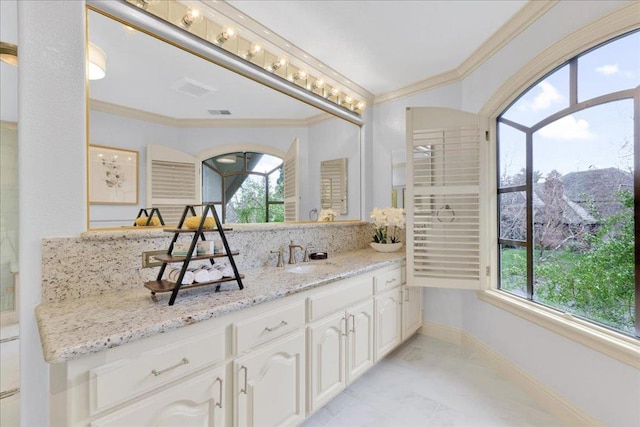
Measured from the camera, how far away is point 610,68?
5.36 feet

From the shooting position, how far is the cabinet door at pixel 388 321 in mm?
2230

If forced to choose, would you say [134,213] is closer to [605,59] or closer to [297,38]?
[297,38]

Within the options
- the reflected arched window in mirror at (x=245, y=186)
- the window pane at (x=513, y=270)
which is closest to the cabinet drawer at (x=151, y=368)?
the reflected arched window in mirror at (x=245, y=186)

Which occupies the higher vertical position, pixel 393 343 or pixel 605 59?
pixel 605 59

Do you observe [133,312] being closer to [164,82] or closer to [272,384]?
[272,384]

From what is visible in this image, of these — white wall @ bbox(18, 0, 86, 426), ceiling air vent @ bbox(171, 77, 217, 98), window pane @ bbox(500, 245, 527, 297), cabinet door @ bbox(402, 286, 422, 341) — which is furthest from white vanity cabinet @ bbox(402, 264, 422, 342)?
white wall @ bbox(18, 0, 86, 426)

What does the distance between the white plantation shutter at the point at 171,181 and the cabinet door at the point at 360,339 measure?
1253 millimetres

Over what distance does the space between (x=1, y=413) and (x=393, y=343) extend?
92.0 inches

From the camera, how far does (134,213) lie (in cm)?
154

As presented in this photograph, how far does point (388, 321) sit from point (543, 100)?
201 cm

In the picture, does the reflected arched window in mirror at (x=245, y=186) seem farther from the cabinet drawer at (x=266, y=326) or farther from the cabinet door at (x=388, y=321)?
the cabinet door at (x=388, y=321)

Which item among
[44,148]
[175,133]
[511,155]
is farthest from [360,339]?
[44,148]

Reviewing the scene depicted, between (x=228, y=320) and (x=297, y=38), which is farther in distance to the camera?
(x=297, y=38)

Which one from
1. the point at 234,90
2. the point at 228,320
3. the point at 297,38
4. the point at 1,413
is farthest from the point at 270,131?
the point at 1,413
